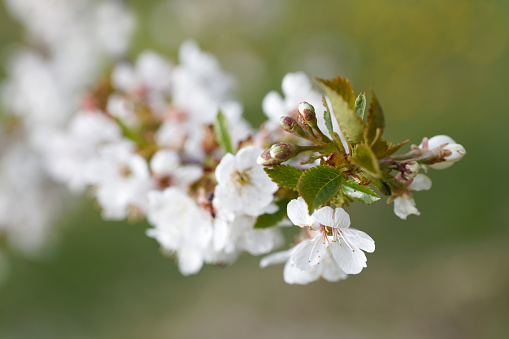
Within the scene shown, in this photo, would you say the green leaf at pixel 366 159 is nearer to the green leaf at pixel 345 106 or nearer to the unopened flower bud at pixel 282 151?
the green leaf at pixel 345 106

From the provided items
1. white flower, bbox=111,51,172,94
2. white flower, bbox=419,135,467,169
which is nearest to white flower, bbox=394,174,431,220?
white flower, bbox=419,135,467,169

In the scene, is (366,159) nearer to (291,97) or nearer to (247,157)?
(247,157)

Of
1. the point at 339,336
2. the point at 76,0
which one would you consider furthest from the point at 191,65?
the point at 339,336

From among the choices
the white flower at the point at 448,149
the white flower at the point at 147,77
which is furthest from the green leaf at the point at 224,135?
the white flower at the point at 147,77

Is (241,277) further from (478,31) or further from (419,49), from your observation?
(478,31)

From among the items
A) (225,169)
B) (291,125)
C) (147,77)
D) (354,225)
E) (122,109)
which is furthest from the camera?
(354,225)

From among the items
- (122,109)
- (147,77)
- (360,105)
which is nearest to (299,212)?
(360,105)
